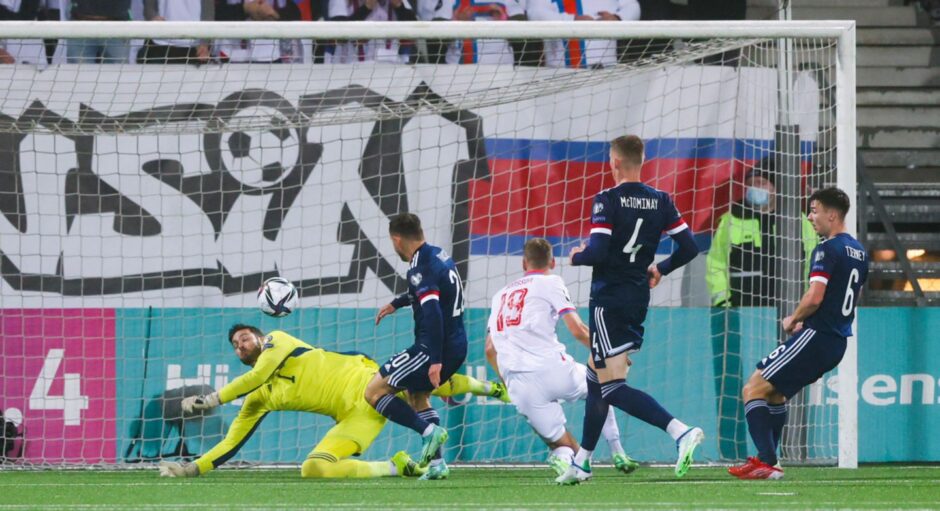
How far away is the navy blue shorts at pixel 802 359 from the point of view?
7.33 metres

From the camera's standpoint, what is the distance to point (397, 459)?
824 cm

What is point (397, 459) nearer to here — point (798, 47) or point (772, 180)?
point (772, 180)

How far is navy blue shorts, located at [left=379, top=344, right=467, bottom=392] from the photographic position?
310 inches

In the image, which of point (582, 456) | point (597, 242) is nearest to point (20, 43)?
point (597, 242)

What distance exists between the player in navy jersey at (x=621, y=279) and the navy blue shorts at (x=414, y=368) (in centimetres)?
112

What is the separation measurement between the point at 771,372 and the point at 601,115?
3.50 m

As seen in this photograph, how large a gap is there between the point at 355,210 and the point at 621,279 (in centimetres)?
371

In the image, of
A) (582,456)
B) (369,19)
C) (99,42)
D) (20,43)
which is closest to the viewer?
(582,456)

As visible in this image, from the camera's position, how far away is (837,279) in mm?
7293

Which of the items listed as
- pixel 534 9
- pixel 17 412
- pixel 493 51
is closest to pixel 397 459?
pixel 17 412

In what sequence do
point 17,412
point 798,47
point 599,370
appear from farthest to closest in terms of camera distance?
1. point 798,47
2. point 17,412
3. point 599,370

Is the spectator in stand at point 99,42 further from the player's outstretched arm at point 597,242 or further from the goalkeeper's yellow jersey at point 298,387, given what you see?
the player's outstretched arm at point 597,242

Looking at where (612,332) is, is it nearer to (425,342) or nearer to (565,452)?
(565,452)

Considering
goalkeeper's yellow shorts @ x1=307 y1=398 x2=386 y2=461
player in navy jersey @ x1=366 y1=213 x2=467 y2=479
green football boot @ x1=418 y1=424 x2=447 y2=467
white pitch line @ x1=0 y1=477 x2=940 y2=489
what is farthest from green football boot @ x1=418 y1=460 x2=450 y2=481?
goalkeeper's yellow shorts @ x1=307 y1=398 x2=386 y2=461
